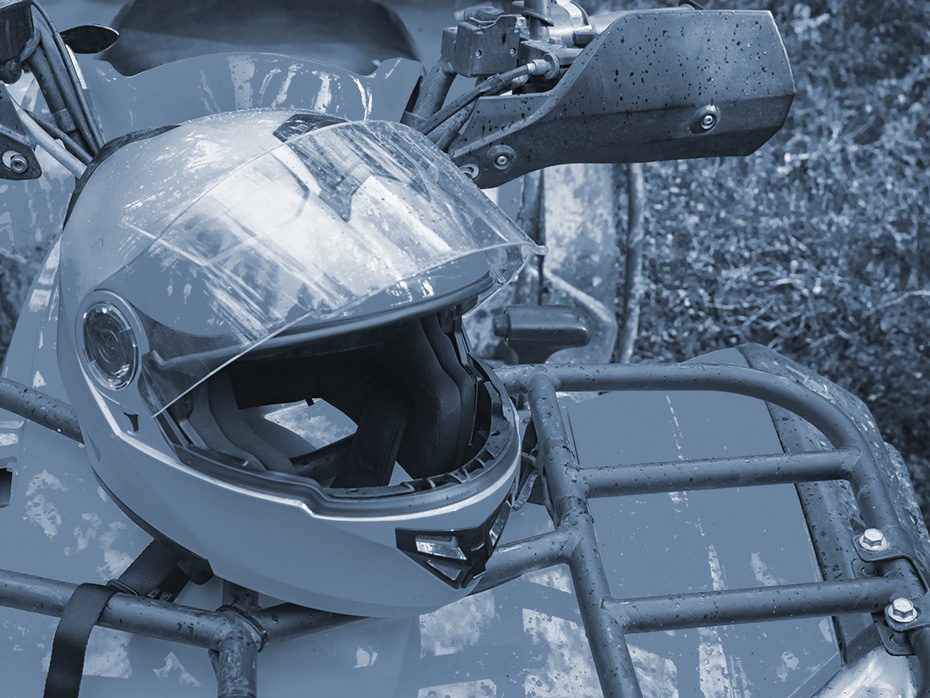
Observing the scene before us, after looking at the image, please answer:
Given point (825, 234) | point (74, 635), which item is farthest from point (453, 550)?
point (825, 234)

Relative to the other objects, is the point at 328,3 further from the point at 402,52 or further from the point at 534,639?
the point at 534,639

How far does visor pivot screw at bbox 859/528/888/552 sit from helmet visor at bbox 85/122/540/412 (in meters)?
0.52

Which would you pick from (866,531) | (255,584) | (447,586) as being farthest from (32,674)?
(866,531)

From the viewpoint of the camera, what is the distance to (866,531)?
1356 millimetres

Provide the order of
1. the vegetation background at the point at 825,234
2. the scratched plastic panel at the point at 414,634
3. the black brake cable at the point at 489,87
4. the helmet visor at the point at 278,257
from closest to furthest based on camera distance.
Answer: the helmet visor at the point at 278,257 → the scratched plastic panel at the point at 414,634 → the black brake cable at the point at 489,87 → the vegetation background at the point at 825,234

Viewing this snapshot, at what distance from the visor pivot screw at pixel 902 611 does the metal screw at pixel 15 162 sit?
3.64ft

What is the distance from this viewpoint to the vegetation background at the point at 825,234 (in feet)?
12.0

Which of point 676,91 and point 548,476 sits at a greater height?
point 676,91

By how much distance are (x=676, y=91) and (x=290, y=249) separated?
1.91 ft

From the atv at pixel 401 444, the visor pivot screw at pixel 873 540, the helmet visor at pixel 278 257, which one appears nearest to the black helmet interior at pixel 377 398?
the atv at pixel 401 444

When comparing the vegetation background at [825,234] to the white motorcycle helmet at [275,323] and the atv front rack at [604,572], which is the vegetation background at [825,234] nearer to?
the atv front rack at [604,572]

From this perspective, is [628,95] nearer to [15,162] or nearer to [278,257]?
[278,257]

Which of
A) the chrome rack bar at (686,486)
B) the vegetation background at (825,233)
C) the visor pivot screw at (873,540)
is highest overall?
the chrome rack bar at (686,486)

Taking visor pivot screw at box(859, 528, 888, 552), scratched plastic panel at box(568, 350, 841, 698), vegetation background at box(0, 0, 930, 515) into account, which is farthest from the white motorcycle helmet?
vegetation background at box(0, 0, 930, 515)
